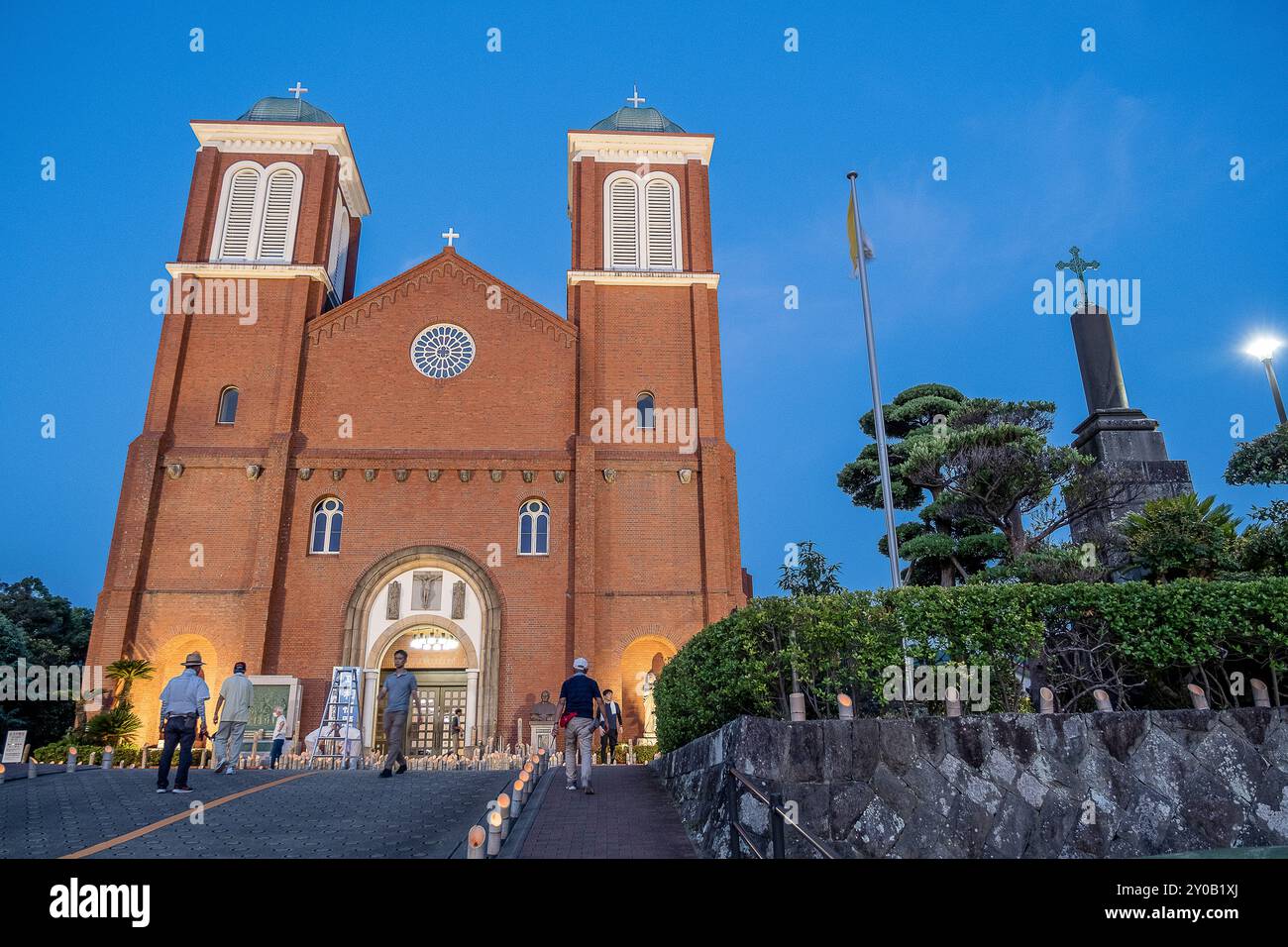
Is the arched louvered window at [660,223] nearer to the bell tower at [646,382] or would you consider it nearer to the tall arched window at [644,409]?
the bell tower at [646,382]

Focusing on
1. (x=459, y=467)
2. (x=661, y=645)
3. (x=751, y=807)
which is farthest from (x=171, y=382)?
(x=751, y=807)

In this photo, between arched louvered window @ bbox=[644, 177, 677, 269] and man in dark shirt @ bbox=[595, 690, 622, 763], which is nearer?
man in dark shirt @ bbox=[595, 690, 622, 763]

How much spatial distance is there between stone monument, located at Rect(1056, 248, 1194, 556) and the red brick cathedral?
29.9ft

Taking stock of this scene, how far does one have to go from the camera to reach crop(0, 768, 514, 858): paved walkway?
6.56 meters

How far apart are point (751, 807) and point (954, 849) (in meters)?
2.05

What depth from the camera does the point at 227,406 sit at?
78.0 feet

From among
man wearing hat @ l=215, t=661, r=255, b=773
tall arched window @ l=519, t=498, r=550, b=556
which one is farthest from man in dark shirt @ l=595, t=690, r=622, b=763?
man wearing hat @ l=215, t=661, r=255, b=773

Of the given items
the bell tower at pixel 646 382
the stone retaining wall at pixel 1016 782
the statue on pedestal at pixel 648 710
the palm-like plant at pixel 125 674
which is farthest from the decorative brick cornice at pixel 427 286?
the stone retaining wall at pixel 1016 782

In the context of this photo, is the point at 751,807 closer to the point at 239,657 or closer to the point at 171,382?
the point at 239,657

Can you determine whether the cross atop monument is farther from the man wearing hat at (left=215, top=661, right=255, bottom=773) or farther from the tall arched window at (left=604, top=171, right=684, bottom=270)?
the man wearing hat at (left=215, top=661, right=255, bottom=773)

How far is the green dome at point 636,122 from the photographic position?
28.4 metres

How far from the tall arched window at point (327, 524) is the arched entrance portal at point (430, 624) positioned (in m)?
1.48
